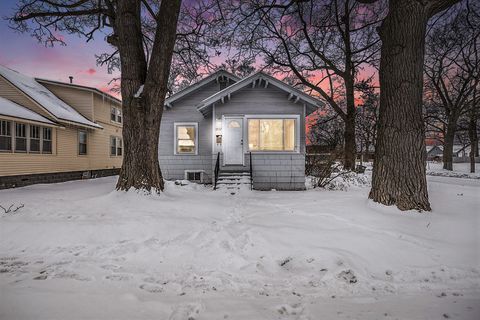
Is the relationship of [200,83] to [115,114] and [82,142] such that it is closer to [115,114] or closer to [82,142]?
[82,142]

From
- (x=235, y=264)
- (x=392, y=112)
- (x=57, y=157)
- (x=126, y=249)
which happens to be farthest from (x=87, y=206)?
(x=57, y=157)

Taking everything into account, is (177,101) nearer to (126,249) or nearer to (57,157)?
(57,157)

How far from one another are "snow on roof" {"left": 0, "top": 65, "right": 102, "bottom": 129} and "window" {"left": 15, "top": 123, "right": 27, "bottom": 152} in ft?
4.82

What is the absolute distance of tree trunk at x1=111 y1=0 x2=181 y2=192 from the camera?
7145 millimetres

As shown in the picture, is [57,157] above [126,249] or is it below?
above

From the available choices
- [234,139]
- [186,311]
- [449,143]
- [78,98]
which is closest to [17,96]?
[78,98]

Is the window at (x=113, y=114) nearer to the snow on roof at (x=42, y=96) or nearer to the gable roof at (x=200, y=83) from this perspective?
the snow on roof at (x=42, y=96)

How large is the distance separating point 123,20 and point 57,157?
10410 mm

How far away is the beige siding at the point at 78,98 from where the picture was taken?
16812mm

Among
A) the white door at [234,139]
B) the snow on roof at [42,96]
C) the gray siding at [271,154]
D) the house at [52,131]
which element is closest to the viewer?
the gray siding at [271,154]

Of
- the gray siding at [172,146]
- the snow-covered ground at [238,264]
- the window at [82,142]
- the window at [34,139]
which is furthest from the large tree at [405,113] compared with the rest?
the window at [82,142]

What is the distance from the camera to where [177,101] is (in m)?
13.8

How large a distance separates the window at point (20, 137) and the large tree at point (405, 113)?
50.4 ft

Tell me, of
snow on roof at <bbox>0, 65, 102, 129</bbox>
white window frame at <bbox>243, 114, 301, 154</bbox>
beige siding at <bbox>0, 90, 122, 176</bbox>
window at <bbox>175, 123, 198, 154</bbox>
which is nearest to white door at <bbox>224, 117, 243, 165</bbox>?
white window frame at <bbox>243, 114, 301, 154</bbox>
